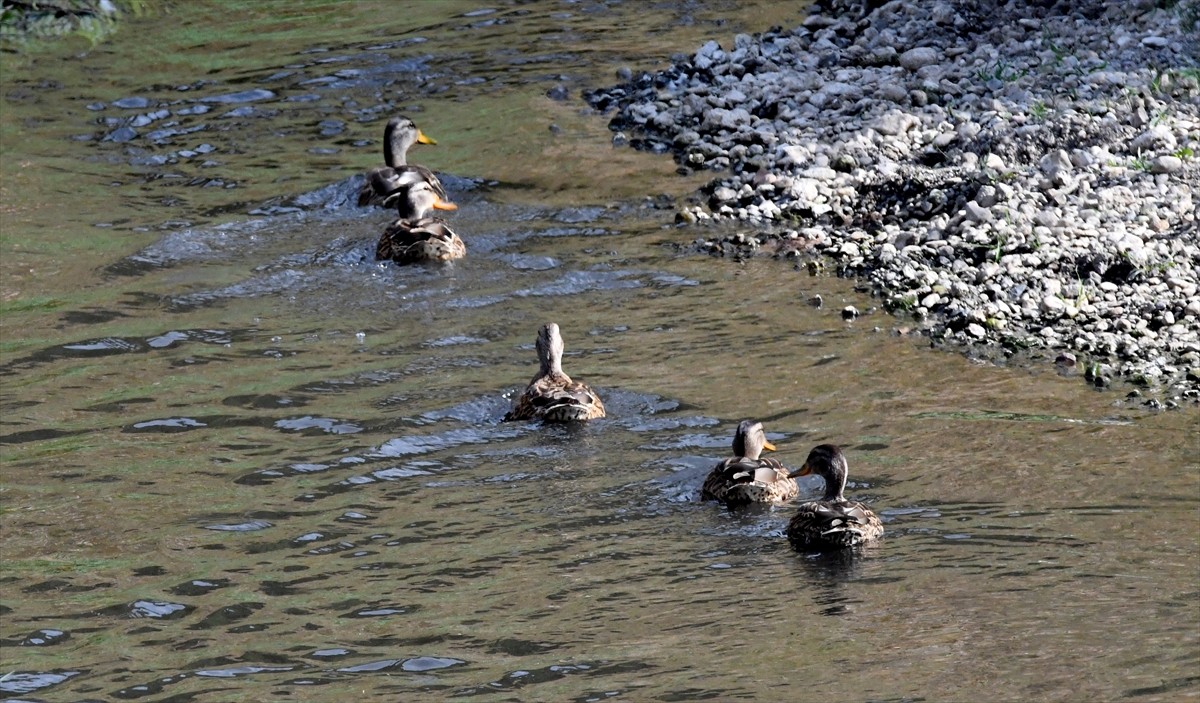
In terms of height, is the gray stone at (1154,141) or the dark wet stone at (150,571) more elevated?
the gray stone at (1154,141)

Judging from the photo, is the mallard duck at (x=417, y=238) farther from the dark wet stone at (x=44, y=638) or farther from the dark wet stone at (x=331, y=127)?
the dark wet stone at (x=44, y=638)

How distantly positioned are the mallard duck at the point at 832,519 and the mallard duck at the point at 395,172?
7.37 metres

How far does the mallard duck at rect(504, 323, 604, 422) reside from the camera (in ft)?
33.8

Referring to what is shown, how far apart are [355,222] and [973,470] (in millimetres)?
8019

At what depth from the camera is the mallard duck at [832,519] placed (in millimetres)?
8148

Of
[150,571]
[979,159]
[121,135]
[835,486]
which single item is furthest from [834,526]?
[121,135]

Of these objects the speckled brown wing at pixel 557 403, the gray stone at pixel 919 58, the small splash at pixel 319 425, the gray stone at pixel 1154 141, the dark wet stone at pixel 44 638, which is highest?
the gray stone at pixel 919 58

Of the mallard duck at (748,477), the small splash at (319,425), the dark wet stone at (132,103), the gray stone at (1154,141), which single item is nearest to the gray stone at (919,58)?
the gray stone at (1154,141)

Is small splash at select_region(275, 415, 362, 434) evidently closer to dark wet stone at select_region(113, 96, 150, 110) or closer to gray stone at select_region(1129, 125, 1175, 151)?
gray stone at select_region(1129, 125, 1175, 151)

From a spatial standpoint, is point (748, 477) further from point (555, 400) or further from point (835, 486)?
point (555, 400)

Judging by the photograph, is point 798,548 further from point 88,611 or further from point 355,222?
point 355,222

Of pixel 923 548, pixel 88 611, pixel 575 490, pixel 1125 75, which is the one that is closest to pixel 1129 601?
pixel 923 548

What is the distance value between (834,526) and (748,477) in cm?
86

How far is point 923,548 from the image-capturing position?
8.13 meters
